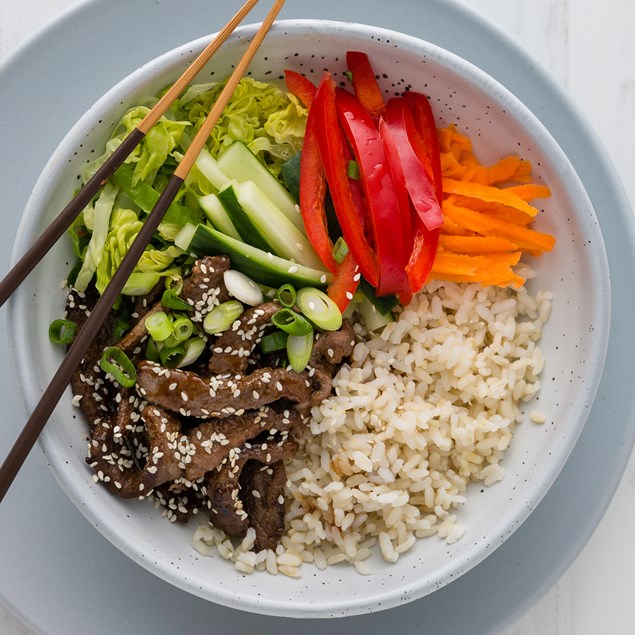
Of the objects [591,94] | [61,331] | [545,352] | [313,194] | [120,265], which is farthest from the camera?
[591,94]

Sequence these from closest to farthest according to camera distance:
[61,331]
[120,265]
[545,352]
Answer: [120,265]
[61,331]
[545,352]

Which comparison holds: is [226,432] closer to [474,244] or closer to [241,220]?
[241,220]

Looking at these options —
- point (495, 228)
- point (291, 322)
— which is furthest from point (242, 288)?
point (495, 228)

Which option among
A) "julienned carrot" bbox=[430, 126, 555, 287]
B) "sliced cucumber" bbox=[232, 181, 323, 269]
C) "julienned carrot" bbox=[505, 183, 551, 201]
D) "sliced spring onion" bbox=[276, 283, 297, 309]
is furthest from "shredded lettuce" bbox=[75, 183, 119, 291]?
"julienned carrot" bbox=[505, 183, 551, 201]

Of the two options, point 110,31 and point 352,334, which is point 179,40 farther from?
point 352,334

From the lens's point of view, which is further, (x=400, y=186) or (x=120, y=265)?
(x=400, y=186)

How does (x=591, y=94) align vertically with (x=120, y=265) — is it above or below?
above

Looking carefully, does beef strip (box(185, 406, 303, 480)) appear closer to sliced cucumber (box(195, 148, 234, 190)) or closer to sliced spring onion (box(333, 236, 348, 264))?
sliced spring onion (box(333, 236, 348, 264))
